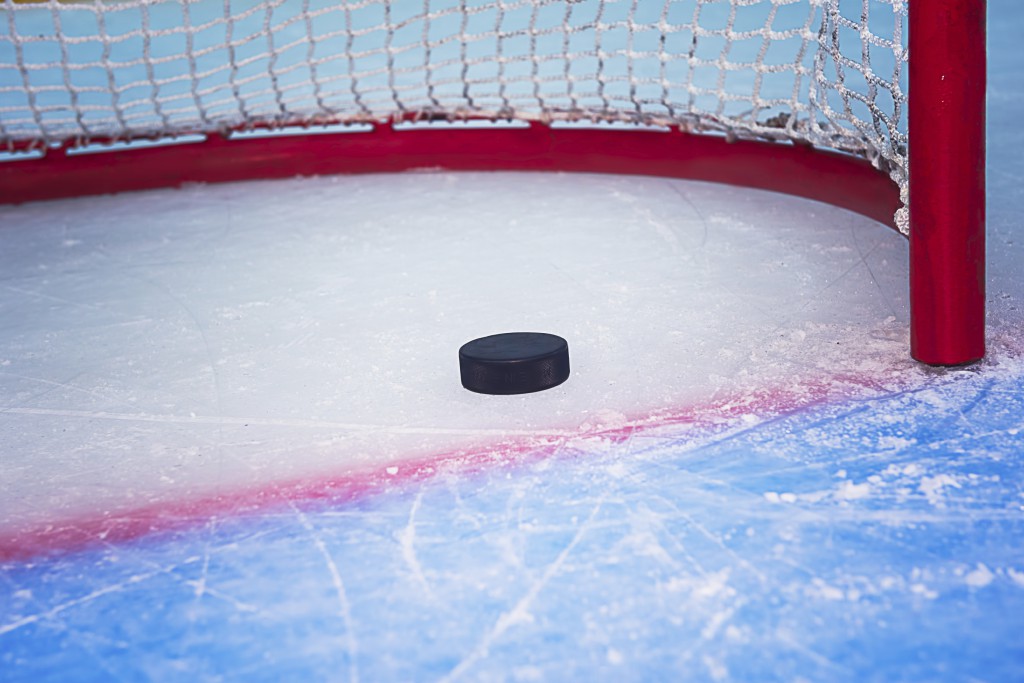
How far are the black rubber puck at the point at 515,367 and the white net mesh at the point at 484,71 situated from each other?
606 mm

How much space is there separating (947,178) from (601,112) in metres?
1.49

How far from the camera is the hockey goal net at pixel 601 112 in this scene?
1557 mm

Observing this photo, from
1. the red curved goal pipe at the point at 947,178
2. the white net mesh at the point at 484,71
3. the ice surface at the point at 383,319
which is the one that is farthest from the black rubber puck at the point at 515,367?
the white net mesh at the point at 484,71

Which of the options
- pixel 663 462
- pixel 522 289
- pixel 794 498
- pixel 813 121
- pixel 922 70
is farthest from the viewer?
pixel 813 121

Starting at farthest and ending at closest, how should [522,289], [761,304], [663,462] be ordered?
[522,289] < [761,304] < [663,462]

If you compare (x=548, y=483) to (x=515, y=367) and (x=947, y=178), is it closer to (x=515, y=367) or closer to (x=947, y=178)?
(x=515, y=367)

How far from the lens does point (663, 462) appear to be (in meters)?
1.38

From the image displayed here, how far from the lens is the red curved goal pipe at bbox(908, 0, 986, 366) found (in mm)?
1493

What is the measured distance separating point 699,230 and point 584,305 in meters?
0.52

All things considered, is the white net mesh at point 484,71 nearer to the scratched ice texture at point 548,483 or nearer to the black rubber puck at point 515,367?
the scratched ice texture at point 548,483

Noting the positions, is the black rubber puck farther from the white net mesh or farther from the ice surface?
the white net mesh

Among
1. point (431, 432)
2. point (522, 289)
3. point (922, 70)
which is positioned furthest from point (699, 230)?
point (431, 432)

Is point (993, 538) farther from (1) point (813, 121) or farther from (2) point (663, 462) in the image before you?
(1) point (813, 121)

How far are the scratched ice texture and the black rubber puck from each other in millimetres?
30
